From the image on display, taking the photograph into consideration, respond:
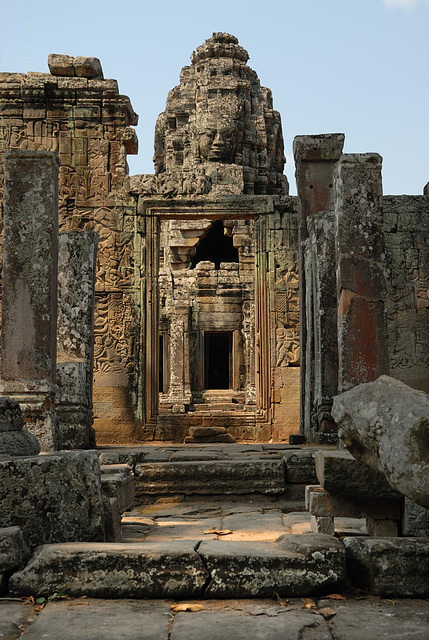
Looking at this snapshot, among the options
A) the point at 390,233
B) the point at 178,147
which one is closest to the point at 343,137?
the point at 390,233

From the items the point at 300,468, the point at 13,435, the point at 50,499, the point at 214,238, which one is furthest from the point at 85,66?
the point at 214,238

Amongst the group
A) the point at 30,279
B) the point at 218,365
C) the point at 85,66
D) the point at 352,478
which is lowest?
the point at 218,365

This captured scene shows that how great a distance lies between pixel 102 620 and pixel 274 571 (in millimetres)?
834

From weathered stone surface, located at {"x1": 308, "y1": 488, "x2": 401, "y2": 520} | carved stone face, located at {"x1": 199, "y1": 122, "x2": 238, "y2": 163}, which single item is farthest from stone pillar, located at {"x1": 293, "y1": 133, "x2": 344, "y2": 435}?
carved stone face, located at {"x1": 199, "y1": 122, "x2": 238, "y2": 163}

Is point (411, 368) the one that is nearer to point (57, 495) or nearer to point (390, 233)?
point (390, 233)

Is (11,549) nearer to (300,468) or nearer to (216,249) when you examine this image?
(300,468)

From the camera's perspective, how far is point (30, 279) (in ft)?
26.8

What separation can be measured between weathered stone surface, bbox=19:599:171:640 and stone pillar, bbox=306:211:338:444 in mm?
6539

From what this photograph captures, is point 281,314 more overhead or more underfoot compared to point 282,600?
more overhead

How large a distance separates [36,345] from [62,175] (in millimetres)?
6228

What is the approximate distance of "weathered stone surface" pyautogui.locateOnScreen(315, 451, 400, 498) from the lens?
4523 mm

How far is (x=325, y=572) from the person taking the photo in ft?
11.8

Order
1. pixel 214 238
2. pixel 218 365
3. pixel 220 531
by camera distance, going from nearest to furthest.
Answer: pixel 220 531 → pixel 214 238 → pixel 218 365

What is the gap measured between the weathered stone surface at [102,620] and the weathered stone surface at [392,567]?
0.93m
